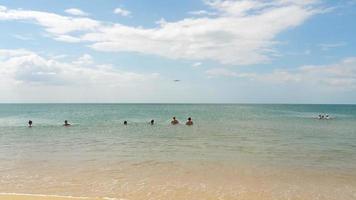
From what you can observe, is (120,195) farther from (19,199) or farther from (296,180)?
(296,180)

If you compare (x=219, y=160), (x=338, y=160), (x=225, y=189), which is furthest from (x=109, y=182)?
(x=338, y=160)

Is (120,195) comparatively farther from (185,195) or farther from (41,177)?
(41,177)

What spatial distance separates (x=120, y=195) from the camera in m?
10.5

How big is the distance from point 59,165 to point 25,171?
165cm

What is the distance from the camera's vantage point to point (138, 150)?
808 inches

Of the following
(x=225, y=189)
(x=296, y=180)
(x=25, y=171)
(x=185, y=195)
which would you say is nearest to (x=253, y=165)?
(x=296, y=180)

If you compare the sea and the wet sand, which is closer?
the wet sand

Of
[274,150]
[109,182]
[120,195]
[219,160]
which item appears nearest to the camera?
[120,195]

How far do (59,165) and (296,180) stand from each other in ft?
31.6

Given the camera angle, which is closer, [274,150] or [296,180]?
[296,180]

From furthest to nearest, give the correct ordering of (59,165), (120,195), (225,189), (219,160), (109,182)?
(219,160) → (59,165) → (109,182) → (225,189) → (120,195)

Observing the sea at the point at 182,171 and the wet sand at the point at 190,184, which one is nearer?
the wet sand at the point at 190,184

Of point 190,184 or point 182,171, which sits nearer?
point 190,184

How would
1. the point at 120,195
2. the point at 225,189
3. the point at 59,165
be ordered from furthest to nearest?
the point at 59,165 → the point at 225,189 → the point at 120,195
